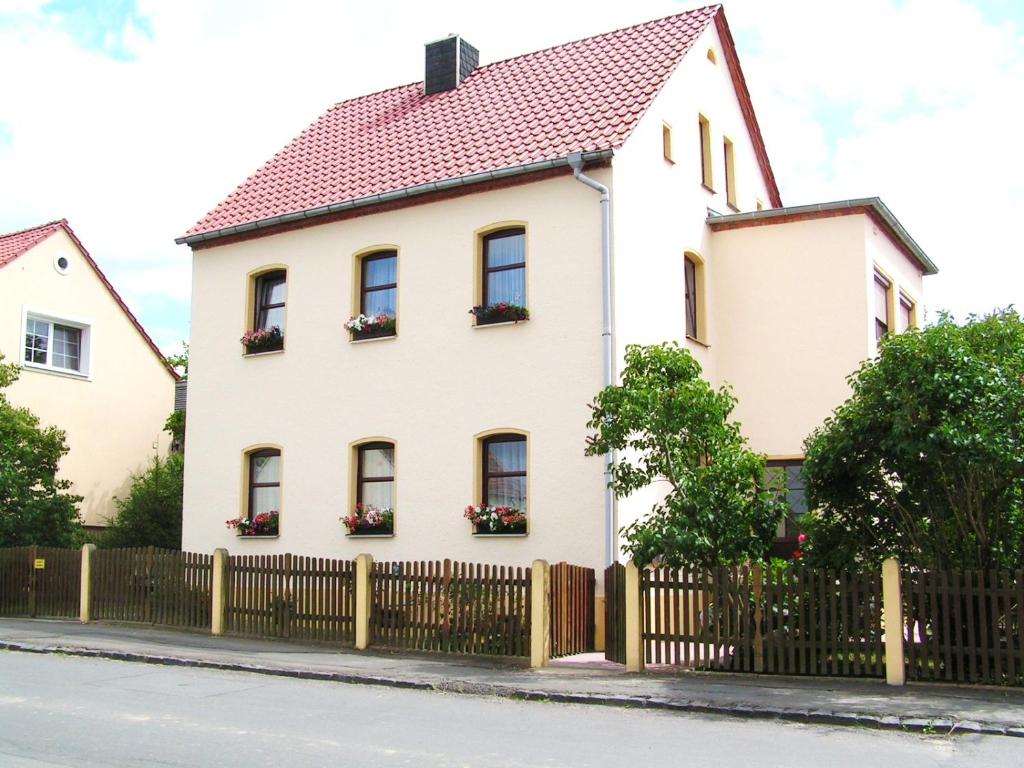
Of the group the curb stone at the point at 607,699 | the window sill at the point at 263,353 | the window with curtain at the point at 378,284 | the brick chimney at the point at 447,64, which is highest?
the brick chimney at the point at 447,64

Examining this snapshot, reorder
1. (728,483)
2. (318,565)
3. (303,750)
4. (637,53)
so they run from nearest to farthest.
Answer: (303,750)
(728,483)
(318,565)
(637,53)

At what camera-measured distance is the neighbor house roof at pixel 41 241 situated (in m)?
27.3

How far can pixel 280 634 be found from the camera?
1642cm

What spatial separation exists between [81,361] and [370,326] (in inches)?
500

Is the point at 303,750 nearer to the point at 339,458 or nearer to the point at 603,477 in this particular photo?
the point at 603,477

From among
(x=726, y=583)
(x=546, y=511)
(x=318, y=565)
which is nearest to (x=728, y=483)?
(x=726, y=583)

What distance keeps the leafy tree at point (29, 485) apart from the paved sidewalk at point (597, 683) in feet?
21.3

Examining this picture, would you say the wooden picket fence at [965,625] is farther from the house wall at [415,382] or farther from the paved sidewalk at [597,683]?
the house wall at [415,382]

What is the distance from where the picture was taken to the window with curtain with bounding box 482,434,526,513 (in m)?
17.4

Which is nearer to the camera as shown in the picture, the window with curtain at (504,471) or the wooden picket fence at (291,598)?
the wooden picket fence at (291,598)

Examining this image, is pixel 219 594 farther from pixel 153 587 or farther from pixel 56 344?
pixel 56 344

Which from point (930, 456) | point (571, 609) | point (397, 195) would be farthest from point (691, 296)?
point (930, 456)

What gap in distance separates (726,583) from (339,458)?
8355 millimetres

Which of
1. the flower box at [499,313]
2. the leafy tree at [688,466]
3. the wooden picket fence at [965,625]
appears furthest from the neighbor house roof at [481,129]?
the wooden picket fence at [965,625]
